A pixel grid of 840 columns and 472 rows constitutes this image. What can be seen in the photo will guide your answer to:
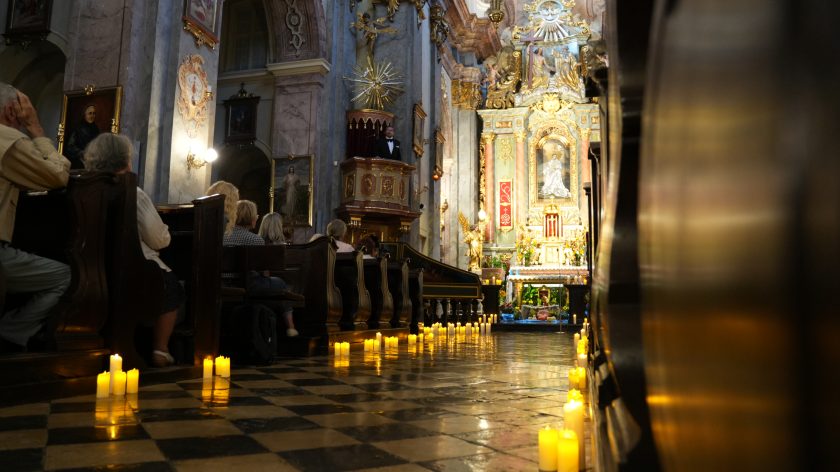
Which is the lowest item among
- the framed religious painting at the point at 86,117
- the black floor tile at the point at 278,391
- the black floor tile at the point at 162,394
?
the black floor tile at the point at 162,394

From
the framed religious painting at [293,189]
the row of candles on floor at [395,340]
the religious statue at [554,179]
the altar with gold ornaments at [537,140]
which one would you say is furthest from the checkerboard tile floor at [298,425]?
the religious statue at [554,179]

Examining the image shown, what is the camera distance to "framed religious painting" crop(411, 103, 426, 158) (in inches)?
564

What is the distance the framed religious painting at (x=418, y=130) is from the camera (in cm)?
1433

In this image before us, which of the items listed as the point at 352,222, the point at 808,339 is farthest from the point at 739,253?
the point at 352,222

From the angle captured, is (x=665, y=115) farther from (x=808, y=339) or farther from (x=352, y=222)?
(x=352, y=222)

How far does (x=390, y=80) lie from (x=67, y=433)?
12572 mm

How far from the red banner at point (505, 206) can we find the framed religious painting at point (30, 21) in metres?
16.0

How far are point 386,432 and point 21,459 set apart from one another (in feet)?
3.58

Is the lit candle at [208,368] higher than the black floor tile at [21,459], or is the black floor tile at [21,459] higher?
the lit candle at [208,368]

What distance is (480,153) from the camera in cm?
2373

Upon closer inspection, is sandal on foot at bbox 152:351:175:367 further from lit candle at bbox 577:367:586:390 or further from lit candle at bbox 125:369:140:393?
lit candle at bbox 577:367:586:390

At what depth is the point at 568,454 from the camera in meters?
1.58

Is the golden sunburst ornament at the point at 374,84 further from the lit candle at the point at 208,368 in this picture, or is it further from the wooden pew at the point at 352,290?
the lit candle at the point at 208,368

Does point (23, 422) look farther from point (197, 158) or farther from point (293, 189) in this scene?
point (293, 189)
